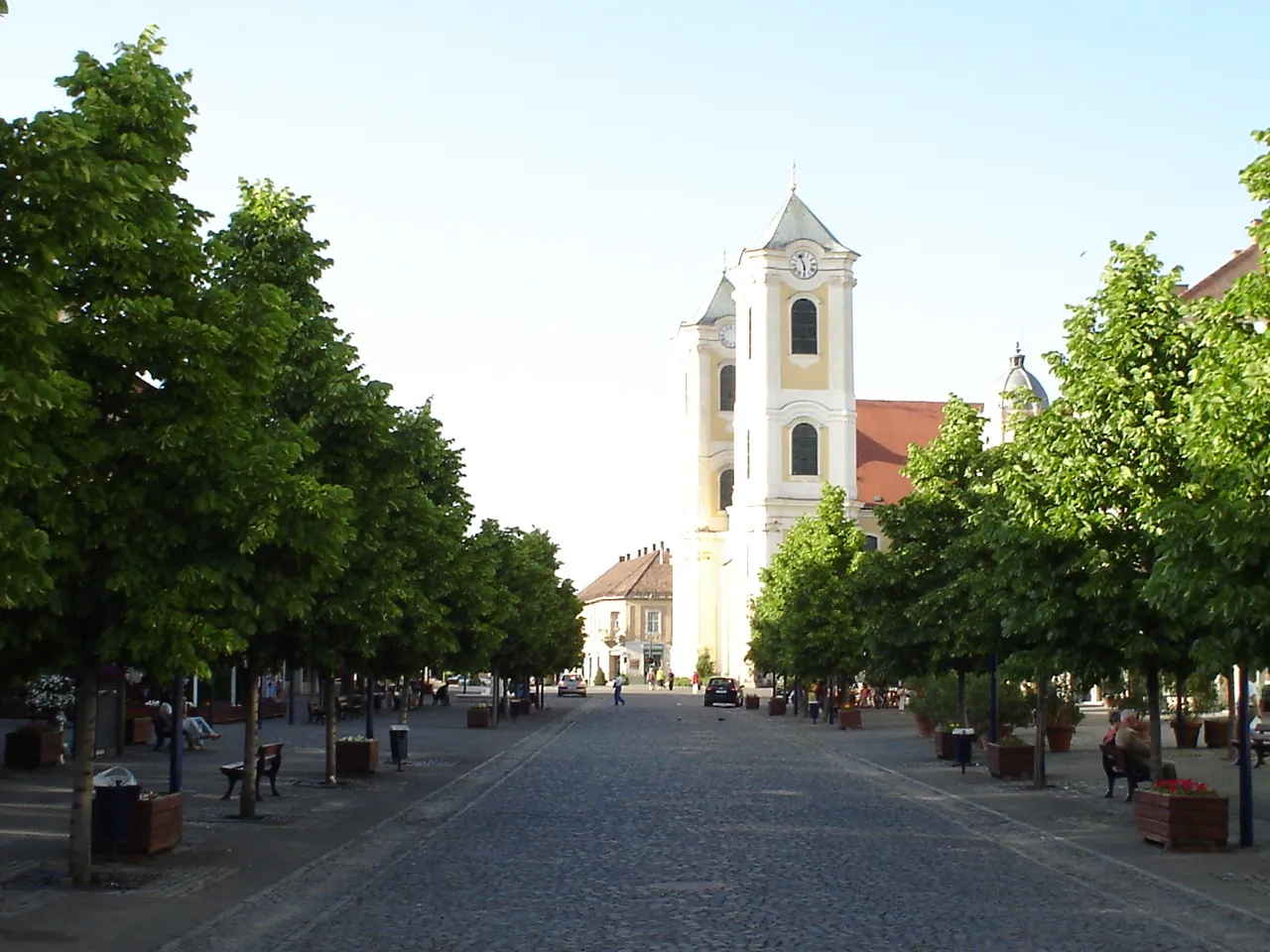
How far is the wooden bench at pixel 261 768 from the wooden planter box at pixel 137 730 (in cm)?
1509

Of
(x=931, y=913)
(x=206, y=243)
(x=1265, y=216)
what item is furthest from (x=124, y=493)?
(x=1265, y=216)

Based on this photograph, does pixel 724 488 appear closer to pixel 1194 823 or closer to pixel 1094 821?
pixel 1094 821

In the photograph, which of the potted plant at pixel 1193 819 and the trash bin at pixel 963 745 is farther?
the trash bin at pixel 963 745

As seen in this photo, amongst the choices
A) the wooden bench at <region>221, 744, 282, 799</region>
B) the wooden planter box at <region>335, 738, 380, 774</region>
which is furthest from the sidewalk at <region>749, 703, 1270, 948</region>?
the wooden bench at <region>221, 744, 282, 799</region>

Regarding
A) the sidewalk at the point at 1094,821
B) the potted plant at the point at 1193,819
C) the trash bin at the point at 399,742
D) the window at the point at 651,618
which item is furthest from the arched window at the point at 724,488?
the potted plant at the point at 1193,819

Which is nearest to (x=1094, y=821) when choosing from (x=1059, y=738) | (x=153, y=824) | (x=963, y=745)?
(x=963, y=745)

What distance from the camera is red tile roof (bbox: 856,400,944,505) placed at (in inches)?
4806

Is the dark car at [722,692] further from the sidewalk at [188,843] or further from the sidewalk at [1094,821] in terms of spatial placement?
the sidewalk at [188,843]

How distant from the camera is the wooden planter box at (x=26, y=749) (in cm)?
3272

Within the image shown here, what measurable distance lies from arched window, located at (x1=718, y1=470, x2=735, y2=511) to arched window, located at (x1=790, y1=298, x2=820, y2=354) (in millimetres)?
23799

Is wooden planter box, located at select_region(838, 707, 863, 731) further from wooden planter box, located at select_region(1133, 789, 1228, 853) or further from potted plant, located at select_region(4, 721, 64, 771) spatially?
wooden planter box, located at select_region(1133, 789, 1228, 853)

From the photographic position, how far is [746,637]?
110188 millimetres

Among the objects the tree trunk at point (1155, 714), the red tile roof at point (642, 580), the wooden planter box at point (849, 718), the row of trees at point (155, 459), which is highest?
the red tile roof at point (642, 580)

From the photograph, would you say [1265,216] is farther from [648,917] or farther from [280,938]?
[280,938]
